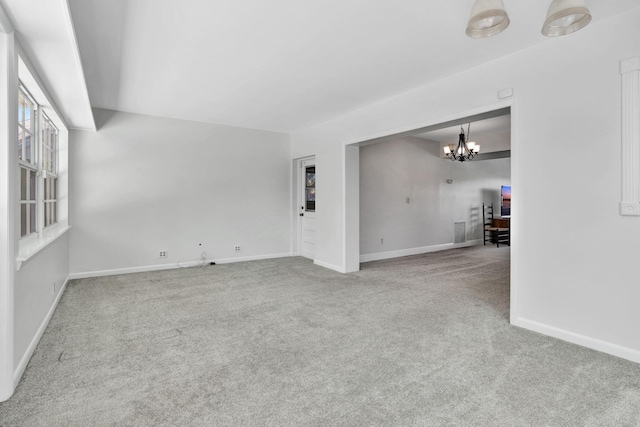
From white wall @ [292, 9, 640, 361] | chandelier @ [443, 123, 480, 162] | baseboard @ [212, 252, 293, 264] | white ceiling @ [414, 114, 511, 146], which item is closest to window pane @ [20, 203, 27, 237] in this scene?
baseboard @ [212, 252, 293, 264]

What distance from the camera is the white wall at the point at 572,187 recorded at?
2434 mm

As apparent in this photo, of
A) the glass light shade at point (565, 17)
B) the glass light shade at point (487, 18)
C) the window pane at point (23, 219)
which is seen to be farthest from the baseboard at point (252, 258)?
the glass light shade at point (565, 17)

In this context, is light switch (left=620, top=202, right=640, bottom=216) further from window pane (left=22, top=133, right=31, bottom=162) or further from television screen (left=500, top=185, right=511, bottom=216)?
television screen (left=500, top=185, right=511, bottom=216)

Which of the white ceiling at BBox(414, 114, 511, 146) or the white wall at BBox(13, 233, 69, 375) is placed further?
the white ceiling at BBox(414, 114, 511, 146)

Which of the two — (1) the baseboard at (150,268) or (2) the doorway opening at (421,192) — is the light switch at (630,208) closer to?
(2) the doorway opening at (421,192)

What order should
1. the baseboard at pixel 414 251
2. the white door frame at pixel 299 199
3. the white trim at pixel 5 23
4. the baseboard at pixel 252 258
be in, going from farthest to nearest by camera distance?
the white door frame at pixel 299 199 < the baseboard at pixel 414 251 < the baseboard at pixel 252 258 < the white trim at pixel 5 23

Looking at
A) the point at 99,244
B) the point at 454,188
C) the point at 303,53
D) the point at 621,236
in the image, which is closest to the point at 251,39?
the point at 303,53

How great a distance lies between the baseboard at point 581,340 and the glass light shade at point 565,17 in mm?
2246

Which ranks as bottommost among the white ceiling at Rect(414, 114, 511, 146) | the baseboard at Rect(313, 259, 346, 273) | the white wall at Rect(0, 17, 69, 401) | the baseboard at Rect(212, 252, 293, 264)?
the baseboard at Rect(313, 259, 346, 273)

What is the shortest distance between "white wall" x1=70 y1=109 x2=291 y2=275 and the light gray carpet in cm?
130

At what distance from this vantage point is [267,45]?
9.53 feet

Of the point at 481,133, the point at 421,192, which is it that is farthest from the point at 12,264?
the point at 481,133

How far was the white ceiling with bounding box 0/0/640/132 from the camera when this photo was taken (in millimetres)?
2328

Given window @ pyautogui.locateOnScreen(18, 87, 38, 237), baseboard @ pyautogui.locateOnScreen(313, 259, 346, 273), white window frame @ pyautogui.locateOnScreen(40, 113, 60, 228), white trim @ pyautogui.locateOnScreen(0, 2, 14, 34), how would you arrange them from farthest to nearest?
baseboard @ pyautogui.locateOnScreen(313, 259, 346, 273) < white window frame @ pyautogui.locateOnScreen(40, 113, 60, 228) < window @ pyautogui.locateOnScreen(18, 87, 38, 237) < white trim @ pyautogui.locateOnScreen(0, 2, 14, 34)
